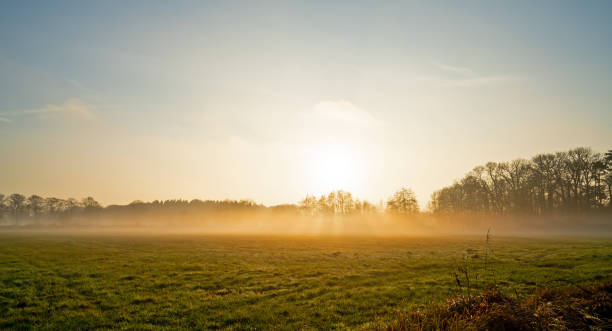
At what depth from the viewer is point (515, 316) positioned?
241 inches

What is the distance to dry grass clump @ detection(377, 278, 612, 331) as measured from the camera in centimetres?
593

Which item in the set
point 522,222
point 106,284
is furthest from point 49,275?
point 522,222

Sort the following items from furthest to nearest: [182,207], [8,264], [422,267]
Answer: [182,207] < [8,264] < [422,267]

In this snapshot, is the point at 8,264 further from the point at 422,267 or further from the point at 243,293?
the point at 422,267

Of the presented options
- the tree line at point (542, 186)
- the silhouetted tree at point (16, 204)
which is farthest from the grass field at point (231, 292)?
the silhouetted tree at point (16, 204)

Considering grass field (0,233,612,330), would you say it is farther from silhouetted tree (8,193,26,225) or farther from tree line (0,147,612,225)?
silhouetted tree (8,193,26,225)

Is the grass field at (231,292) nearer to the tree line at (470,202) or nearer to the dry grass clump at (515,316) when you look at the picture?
the dry grass clump at (515,316)

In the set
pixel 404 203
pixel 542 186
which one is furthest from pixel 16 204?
pixel 542 186

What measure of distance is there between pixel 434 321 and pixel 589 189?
109 metres

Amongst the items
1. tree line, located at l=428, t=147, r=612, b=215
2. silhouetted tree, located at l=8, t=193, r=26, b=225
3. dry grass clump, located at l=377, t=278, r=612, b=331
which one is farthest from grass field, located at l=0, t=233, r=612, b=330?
silhouetted tree, located at l=8, t=193, r=26, b=225

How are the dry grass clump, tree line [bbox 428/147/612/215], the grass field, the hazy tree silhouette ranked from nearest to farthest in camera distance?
the dry grass clump < the grass field < tree line [bbox 428/147/612/215] < the hazy tree silhouette

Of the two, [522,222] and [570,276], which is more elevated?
[570,276]

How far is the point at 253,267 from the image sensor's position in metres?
22.5

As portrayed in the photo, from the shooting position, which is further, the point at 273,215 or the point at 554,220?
the point at 273,215
